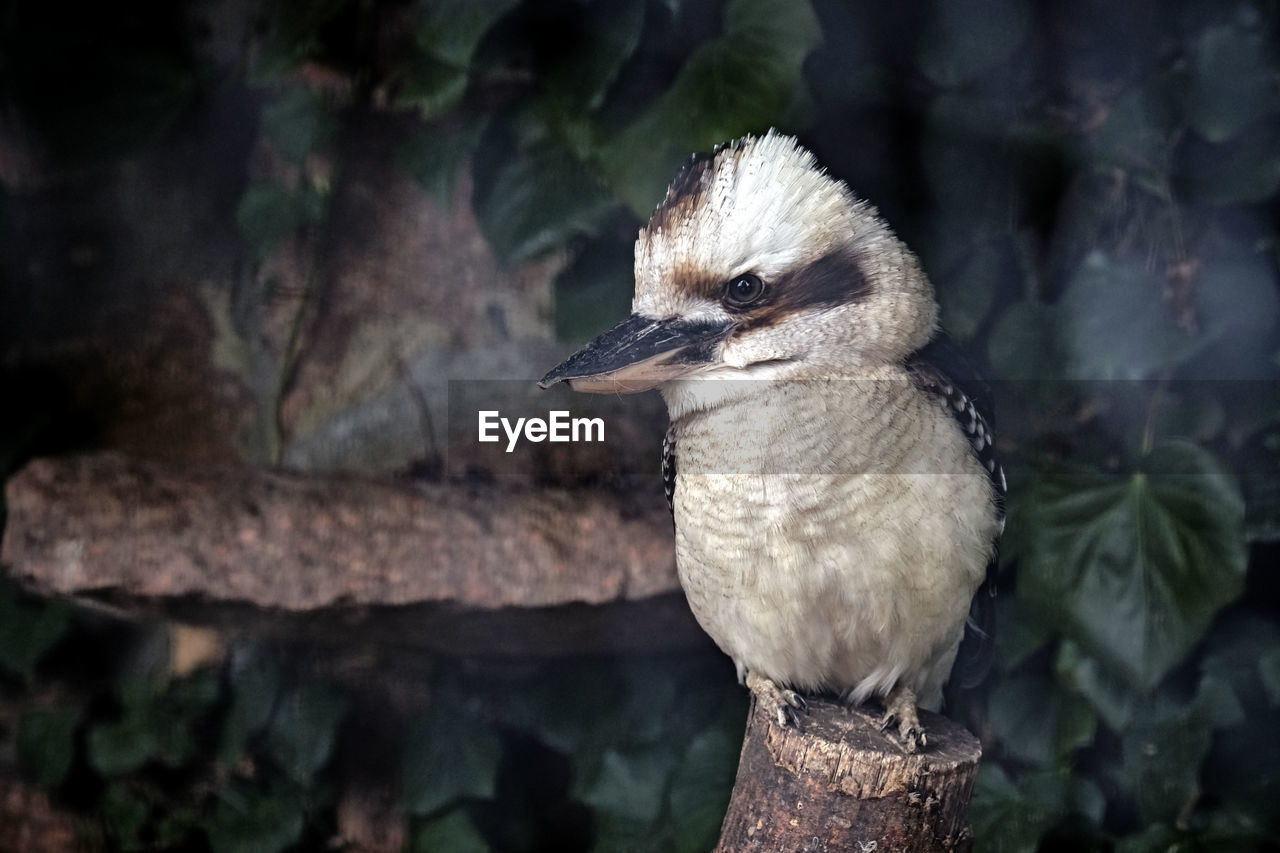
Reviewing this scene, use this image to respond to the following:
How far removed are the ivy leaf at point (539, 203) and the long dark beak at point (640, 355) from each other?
188 millimetres

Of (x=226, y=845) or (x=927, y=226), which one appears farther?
(x=226, y=845)

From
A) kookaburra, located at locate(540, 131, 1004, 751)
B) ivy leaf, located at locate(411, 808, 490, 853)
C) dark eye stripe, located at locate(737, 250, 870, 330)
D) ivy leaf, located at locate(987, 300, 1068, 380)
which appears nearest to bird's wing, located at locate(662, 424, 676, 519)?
kookaburra, located at locate(540, 131, 1004, 751)

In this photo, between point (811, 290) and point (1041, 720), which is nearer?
point (811, 290)

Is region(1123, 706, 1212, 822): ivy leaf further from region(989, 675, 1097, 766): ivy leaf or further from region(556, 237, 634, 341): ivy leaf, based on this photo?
region(556, 237, 634, 341): ivy leaf

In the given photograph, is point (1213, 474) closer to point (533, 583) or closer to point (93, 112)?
point (533, 583)

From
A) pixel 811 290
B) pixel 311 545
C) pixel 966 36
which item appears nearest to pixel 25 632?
pixel 311 545

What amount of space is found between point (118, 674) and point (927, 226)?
2.73 ft

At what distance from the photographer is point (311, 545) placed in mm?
835

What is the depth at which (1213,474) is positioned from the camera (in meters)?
0.77

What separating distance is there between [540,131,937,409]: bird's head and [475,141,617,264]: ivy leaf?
0.16 meters

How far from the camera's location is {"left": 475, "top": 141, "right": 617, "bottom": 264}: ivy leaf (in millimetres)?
758

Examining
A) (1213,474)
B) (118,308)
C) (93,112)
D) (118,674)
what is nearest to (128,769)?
(118,674)

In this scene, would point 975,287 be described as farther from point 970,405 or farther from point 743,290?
point 743,290

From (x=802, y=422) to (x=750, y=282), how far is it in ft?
0.29
